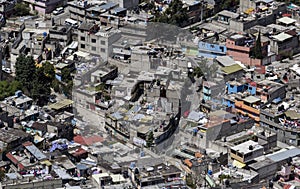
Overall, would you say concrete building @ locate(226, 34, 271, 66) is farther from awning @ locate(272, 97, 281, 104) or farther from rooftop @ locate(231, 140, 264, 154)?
rooftop @ locate(231, 140, 264, 154)

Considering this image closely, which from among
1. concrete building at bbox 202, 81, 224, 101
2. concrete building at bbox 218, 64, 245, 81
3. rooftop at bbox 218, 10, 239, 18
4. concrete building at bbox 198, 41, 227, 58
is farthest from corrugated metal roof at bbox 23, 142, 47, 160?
rooftop at bbox 218, 10, 239, 18

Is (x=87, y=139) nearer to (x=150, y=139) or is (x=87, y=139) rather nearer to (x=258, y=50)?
(x=150, y=139)

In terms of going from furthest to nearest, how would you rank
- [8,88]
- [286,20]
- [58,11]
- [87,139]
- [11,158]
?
[58,11] → [286,20] → [8,88] → [87,139] → [11,158]

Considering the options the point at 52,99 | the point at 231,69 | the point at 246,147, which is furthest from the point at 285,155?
the point at 52,99

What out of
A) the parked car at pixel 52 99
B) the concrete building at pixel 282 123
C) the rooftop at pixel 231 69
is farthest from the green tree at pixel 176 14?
the concrete building at pixel 282 123

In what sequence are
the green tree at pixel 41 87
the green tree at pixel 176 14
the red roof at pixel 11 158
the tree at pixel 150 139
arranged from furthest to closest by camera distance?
the green tree at pixel 176 14 → the green tree at pixel 41 87 → the tree at pixel 150 139 → the red roof at pixel 11 158

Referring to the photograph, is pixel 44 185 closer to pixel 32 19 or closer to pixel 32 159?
pixel 32 159

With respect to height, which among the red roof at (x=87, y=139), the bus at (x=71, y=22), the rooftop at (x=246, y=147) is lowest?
the red roof at (x=87, y=139)

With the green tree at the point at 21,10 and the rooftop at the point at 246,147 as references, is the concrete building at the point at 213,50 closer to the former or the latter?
the rooftop at the point at 246,147
